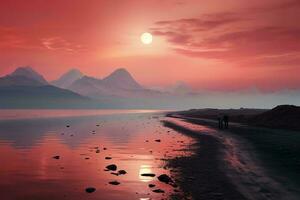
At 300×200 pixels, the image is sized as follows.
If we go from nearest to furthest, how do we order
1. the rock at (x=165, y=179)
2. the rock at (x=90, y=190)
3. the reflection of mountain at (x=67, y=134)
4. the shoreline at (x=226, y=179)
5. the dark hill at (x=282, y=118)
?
the shoreline at (x=226, y=179) < the rock at (x=90, y=190) < the rock at (x=165, y=179) < the reflection of mountain at (x=67, y=134) < the dark hill at (x=282, y=118)

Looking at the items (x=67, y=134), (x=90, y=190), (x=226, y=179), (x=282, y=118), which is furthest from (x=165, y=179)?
(x=282, y=118)

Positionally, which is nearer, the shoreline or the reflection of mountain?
the shoreline

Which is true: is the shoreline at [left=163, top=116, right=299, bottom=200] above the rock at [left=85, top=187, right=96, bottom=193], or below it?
above

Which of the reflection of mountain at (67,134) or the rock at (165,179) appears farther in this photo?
the reflection of mountain at (67,134)

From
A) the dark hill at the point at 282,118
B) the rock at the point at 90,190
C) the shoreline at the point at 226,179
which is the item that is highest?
the dark hill at the point at 282,118

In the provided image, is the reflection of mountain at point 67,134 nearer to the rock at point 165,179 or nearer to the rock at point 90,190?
the rock at point 165,179

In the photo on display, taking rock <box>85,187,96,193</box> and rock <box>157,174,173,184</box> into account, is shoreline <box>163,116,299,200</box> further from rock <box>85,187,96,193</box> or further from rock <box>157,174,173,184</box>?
rock <box>85,187,96,193</box>

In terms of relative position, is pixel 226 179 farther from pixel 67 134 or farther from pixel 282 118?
pixel 282 118

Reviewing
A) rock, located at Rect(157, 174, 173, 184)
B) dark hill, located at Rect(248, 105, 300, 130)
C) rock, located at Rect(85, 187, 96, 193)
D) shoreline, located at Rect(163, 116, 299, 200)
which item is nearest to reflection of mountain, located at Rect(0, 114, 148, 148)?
shoreline, located at Rect(163, 116, 299, 200)

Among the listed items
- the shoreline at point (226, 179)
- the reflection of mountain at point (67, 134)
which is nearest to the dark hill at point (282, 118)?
the reflection of mountain at point (67, 134)

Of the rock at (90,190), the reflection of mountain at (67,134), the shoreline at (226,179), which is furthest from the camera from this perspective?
the reflection of mountain at (67,134)

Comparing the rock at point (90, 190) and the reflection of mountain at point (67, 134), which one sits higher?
the reflection of mountain at point (67, 134)

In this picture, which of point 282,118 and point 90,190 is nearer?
point 90,190

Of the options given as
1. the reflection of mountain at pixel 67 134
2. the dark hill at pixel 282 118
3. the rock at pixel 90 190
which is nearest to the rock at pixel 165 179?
the rock at pixel 90 190
